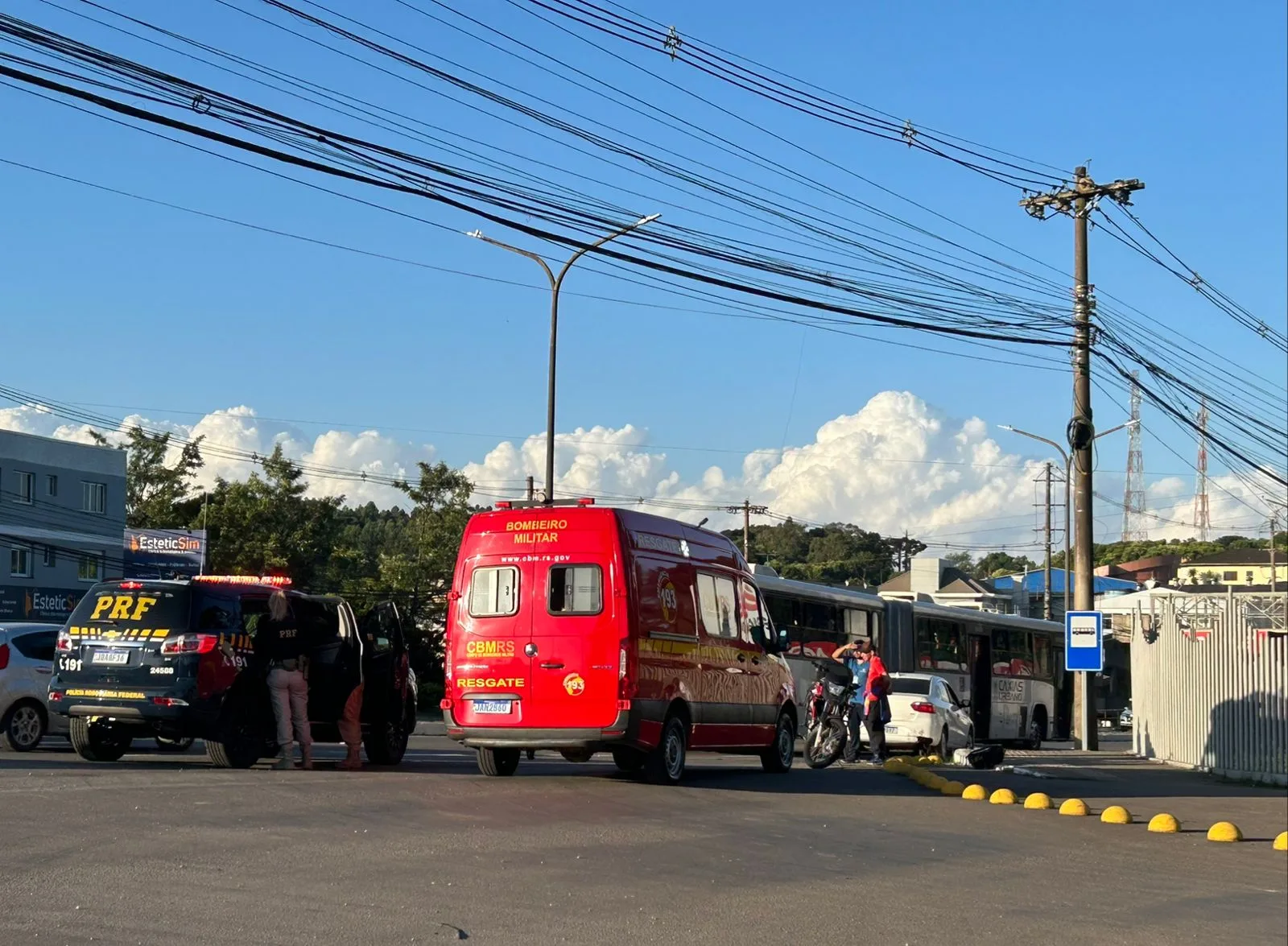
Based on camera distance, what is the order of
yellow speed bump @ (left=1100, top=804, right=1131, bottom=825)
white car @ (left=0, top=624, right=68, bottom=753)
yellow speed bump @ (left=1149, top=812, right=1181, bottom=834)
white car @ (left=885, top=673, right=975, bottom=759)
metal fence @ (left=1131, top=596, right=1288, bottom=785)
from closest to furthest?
yellow speed bump @ (left=1149, top=812, right=1181, bottom=834) < yellow speed bump @ (left=1100, top=804, right=1131, bottom=825) < white car @ (left=0, top=624, right=68, bottom=753) < metal fence @ (left=1131, top=596, right=1288, bottom=785) < white car @ (left=885, top=673, right=975, bottom=759)

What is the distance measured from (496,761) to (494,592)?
1.83 m

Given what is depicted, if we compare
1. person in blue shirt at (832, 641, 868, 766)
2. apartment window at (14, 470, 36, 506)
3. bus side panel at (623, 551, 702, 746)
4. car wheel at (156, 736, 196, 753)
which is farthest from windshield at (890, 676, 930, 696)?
apartment window at (14, 470, 36, 506)

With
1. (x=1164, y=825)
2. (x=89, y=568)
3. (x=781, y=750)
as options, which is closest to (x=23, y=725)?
(x=781, y=750)

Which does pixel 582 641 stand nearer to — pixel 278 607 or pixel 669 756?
pixel 669 756

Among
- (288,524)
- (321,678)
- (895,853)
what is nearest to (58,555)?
(288,524)

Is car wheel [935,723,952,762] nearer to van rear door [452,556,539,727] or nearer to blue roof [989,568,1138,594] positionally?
van rear door [452,556,539,727]

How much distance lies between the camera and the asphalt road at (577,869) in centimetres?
834

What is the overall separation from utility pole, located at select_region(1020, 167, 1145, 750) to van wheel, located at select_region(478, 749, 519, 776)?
15.4m

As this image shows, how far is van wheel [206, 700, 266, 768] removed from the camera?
1686 cm

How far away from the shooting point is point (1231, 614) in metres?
22.6

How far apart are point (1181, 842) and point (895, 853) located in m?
2.61

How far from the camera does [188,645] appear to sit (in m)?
16.6

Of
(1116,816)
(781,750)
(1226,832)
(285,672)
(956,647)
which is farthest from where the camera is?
(956,647)

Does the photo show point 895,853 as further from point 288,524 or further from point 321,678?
point 288,524
